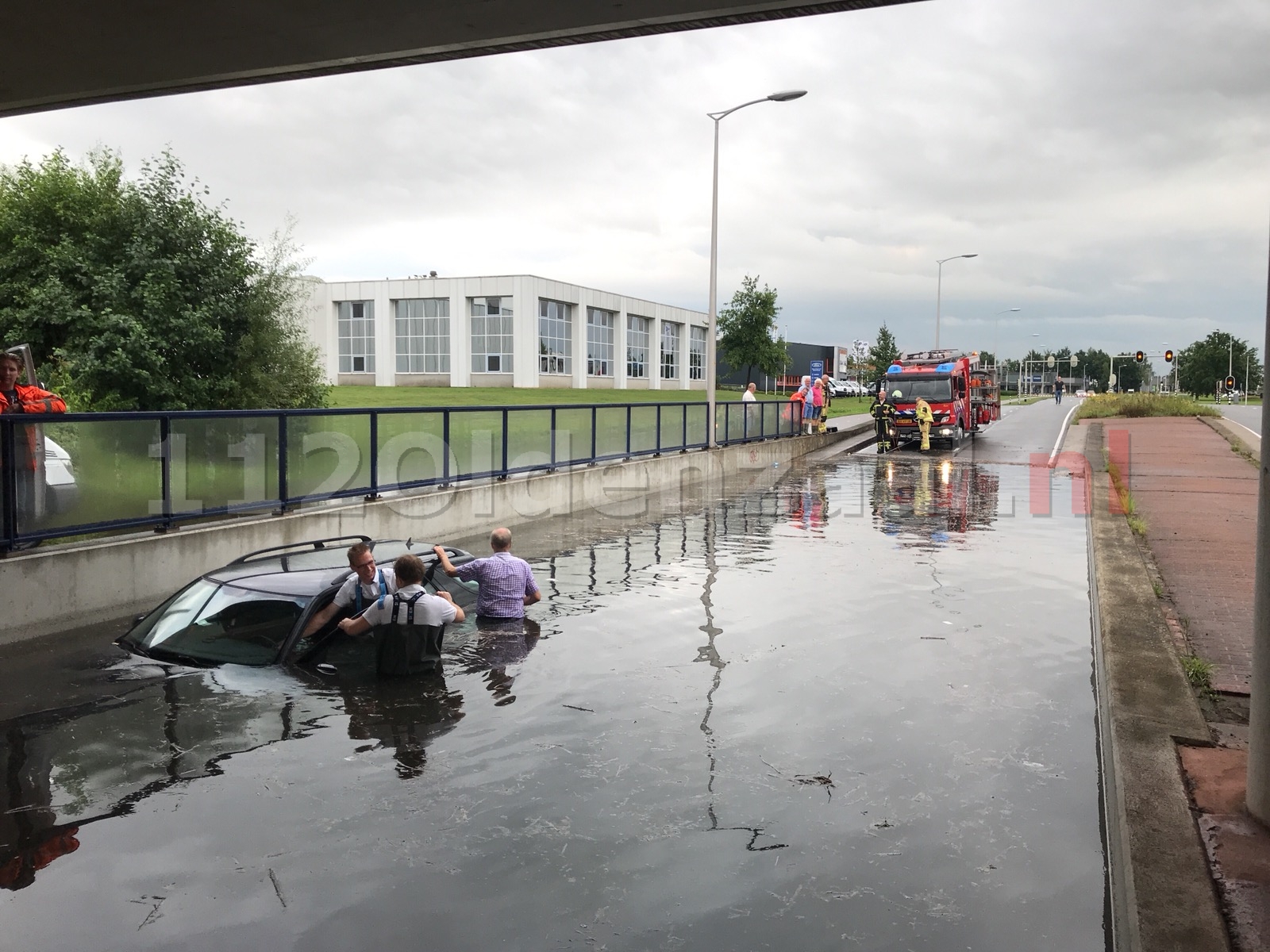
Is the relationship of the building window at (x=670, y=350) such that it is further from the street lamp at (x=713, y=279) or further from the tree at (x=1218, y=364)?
the tree at (x=1218, y=364)

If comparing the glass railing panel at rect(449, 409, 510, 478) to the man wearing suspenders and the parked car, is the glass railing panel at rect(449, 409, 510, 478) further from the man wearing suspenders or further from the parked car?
the man wearing suspenders

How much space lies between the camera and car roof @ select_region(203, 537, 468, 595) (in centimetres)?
804

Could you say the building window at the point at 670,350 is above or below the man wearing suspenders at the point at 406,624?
above

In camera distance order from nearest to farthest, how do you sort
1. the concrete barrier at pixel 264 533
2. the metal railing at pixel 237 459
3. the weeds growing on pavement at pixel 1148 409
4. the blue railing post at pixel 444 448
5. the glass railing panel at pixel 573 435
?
1. the concrete barrier at pixel 264 533
2. the metal railing at pixel 237 459
3. the blue railing post at pixel 444 448
4. the glass railing panel at pixel 573 435
5. the weeds growing on pavement at pixel 1148 409

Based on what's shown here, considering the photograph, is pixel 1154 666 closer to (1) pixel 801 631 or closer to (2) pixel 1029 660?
(2) pixel 1029 660

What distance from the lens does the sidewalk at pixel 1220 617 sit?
4594mm

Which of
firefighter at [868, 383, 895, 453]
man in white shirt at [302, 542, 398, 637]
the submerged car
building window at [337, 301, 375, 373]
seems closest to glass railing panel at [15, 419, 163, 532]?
the submerged car

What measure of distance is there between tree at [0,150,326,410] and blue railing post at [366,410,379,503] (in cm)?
858

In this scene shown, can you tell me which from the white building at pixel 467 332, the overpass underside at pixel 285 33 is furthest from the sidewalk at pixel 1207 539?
the white building at pixel 467 332

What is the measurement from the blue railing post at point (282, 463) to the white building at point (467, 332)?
59870 mm

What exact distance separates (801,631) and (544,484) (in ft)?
30.2

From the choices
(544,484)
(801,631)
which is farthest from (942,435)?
(801,631)

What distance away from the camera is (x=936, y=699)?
7.68 metres

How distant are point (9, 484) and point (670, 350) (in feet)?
286
